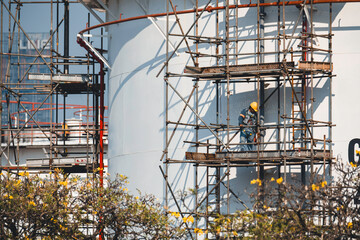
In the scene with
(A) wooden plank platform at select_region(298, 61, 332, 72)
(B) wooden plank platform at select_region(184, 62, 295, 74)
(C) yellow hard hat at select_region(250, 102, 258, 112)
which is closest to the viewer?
(B) wooden plank platform at select_region(184, 62, 295, 74)

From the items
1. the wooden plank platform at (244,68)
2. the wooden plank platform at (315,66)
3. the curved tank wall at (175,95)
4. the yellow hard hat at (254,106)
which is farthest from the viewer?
the curved tank wall at (175,95)

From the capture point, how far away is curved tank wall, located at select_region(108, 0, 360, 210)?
25875mm

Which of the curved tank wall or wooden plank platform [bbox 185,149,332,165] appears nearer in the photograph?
wooden plank platform [bbox 185,149,332,165]

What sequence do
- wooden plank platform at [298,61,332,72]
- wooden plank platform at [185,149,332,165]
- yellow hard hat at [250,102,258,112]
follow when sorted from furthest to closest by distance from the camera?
yellow hard hat at [250,102,258,112] < wooden plank platform at [298,61,332,72] < wooden plank platform at [185,149,332,165]

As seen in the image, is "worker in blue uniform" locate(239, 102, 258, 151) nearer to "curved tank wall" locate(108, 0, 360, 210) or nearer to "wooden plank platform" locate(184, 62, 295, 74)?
Result: "curved tank wall" locate(108, 0, 360, 210)

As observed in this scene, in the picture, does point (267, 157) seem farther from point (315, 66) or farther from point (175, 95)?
point (175, 95)

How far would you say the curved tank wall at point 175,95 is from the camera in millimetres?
25875

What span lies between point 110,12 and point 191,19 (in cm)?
354

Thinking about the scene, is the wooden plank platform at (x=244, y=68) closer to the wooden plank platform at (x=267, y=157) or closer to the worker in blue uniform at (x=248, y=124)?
the worker in blue uniform at (x=248, y=124)

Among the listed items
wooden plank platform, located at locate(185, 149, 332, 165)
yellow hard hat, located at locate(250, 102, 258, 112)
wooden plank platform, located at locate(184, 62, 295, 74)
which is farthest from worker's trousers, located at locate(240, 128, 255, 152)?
wooden plank platform, located at locate(184, 62, 295, 74)

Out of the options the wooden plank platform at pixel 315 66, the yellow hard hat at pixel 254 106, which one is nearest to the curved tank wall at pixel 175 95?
the yellow hard hat at pixel 254 106

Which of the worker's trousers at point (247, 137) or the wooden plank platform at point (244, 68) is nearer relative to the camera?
the wooden plank platform at point (244, 68)

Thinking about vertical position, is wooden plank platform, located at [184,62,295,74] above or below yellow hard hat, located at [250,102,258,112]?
above

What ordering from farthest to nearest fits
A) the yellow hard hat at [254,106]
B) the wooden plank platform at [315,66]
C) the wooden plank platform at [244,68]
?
the yellow hard hat at [254,106]
the wooden plank platform at [315,66]
the wooden plank platform at [244,68]
